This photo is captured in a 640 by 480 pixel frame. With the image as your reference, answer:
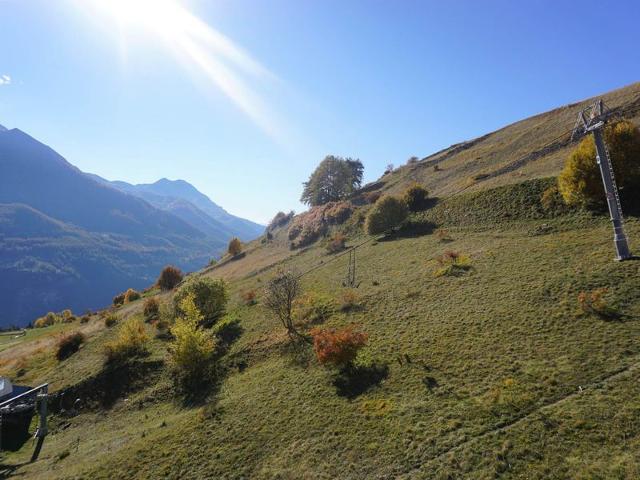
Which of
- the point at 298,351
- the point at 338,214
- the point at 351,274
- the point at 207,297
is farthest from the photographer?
the point at 338,214

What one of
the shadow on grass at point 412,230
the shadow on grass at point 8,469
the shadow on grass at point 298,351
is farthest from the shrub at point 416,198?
the shadow on grass at point 8,469

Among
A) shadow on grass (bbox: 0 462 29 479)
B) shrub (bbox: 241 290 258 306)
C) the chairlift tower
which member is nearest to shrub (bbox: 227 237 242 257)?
shrub (bbox: 241 290 258 306)

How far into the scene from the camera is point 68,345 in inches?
2292

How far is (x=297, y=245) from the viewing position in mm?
90750

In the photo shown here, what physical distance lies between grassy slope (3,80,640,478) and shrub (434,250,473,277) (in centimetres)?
99

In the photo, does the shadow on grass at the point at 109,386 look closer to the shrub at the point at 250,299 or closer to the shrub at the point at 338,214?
the shrub at the point at 250,299

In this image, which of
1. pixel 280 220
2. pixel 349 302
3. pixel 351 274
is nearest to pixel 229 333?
pixel 349 302

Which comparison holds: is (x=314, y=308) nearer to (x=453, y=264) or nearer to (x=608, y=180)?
(x=453, y=264)

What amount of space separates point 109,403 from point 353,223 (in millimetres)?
57144

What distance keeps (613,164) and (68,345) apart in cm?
8229

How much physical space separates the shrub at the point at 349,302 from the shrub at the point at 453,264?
9549 mm

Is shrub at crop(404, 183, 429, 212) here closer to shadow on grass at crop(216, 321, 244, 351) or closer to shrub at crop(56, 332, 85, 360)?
shadow on grass at crop(216, 321, 244, 351)

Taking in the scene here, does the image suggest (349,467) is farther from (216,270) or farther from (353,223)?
(216,270)

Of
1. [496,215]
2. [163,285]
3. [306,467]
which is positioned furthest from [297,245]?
[306,467]
